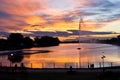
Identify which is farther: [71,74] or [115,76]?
[71,74]

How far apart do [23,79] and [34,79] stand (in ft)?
6.83

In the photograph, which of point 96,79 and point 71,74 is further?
point 71,74

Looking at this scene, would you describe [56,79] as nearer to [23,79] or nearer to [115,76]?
[23,79]

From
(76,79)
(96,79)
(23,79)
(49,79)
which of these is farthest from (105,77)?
(23,79)

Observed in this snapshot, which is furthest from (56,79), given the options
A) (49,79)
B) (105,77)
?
(105,77)

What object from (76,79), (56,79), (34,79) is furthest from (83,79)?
(34,79)

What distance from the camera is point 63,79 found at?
43531 mm

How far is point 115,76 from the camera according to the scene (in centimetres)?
4191

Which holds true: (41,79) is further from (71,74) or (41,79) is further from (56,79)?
(71,74)

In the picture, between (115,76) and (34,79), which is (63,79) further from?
(115,76)

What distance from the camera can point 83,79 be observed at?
43531 millimetres

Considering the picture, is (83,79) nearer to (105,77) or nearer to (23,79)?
(105,77)

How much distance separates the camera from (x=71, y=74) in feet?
170

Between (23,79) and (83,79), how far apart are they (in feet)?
27.5
